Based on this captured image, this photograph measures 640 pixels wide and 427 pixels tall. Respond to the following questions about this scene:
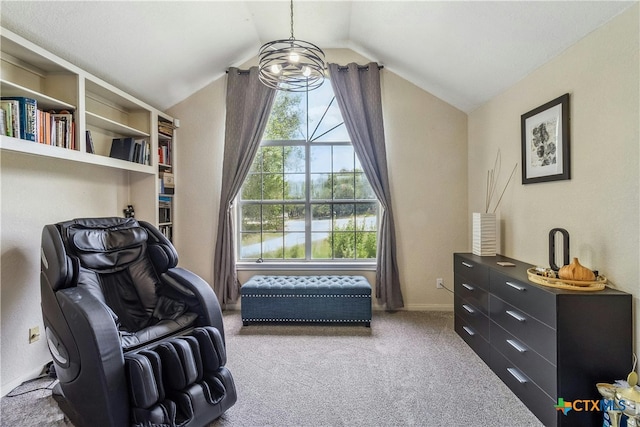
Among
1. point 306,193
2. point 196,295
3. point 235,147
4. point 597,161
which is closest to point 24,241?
point 196,295

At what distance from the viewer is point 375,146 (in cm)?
345

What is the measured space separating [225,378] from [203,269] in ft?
6.75

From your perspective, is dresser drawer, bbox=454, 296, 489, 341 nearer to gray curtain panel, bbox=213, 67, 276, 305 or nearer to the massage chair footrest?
the massage chair footrest

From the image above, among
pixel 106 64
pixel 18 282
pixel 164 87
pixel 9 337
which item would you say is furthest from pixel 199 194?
pixel 9 337

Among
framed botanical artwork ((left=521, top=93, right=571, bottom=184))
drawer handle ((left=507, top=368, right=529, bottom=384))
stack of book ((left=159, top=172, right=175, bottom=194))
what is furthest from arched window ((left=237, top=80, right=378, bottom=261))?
drawer handle ((left=507, top=368, right=529, bottom=384))

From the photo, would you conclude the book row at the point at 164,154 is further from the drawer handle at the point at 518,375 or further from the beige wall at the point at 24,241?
the drawer handle at the point at 518,375

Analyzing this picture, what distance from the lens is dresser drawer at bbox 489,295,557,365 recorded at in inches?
64.7

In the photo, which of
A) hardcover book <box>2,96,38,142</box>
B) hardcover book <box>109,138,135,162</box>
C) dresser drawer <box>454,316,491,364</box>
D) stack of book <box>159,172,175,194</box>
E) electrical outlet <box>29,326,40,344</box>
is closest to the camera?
hardcover book <box>2,96,38,142</box>

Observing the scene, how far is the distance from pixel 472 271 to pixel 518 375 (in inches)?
33.7

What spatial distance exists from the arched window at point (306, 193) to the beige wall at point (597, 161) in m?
1.71

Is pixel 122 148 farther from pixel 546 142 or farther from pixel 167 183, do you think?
pixel 546 142

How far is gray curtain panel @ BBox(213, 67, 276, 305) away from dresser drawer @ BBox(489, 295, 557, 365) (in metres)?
2.61

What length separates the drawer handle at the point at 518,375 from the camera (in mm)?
1858

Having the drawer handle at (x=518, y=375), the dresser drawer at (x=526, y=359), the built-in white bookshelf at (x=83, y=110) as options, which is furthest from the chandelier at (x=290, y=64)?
the drawer handle at (x=518, y=375)
